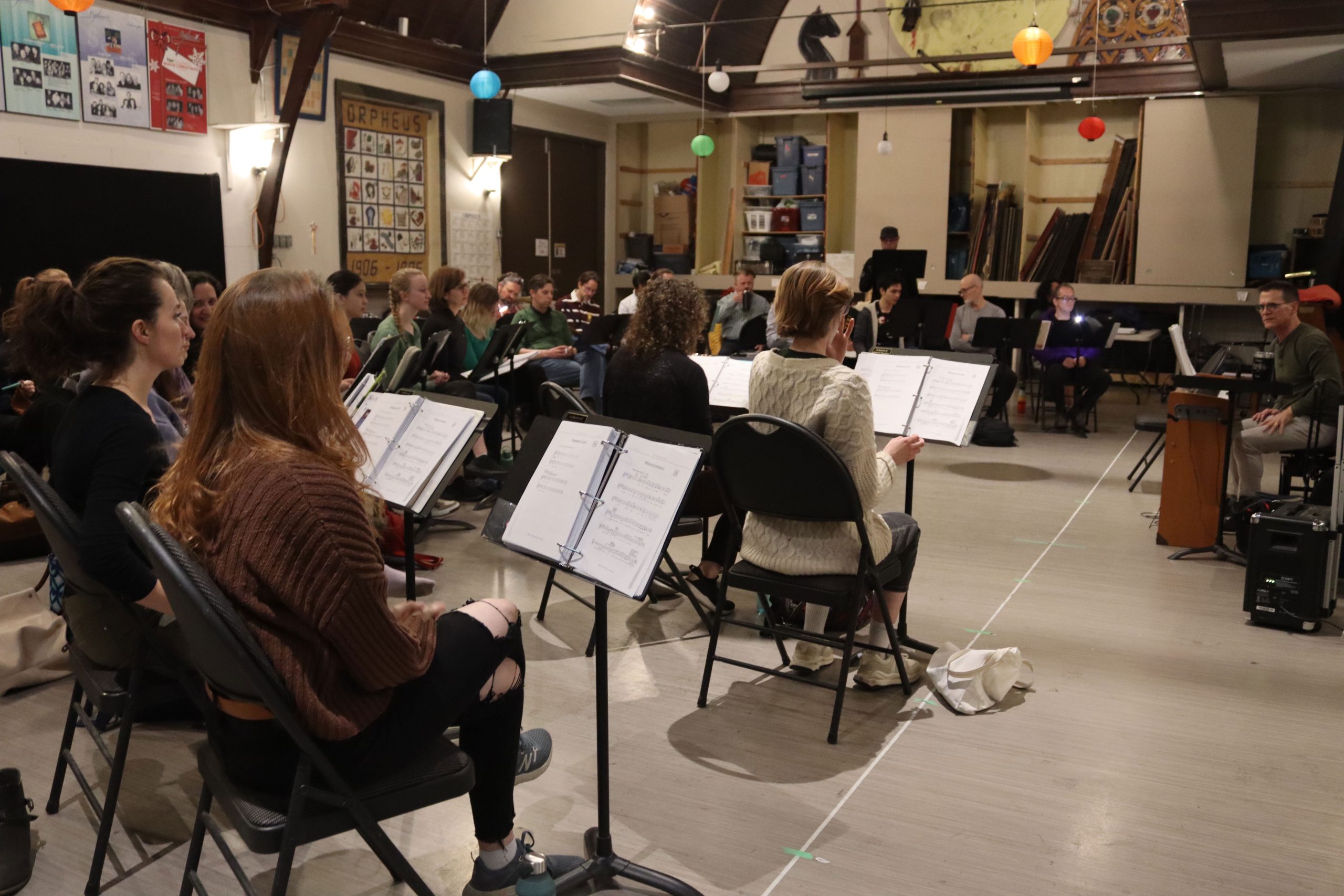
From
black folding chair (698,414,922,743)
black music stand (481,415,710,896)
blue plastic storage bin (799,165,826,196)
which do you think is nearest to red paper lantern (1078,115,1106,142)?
blue plastic storage bin (799,165,826,196)

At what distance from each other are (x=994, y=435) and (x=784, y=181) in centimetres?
542

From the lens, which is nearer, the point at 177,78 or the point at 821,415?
the point at 821,415

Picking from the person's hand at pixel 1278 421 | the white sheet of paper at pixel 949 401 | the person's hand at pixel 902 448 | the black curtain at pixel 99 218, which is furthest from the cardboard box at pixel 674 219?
the person's hand at pixel 902 448

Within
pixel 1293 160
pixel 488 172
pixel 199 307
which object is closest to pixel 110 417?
pixel 199 307

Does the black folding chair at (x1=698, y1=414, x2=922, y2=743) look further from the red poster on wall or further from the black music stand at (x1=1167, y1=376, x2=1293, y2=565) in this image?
the red poster on wall

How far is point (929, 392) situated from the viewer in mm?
3607

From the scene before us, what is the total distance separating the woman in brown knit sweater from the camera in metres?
1.61

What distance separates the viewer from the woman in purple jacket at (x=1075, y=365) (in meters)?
8.66

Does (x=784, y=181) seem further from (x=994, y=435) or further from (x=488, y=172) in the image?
(x=994, y=435)

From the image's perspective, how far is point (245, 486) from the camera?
1.64 meters

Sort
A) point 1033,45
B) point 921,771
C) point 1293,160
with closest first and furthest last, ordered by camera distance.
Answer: point 921,771 → point 1033,45 → point 1293,160

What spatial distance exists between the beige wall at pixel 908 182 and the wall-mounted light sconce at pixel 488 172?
12.6 feet

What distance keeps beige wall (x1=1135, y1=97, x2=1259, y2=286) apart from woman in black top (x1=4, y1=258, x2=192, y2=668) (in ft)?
32.8

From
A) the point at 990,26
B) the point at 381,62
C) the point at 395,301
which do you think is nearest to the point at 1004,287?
the point at 990,26
